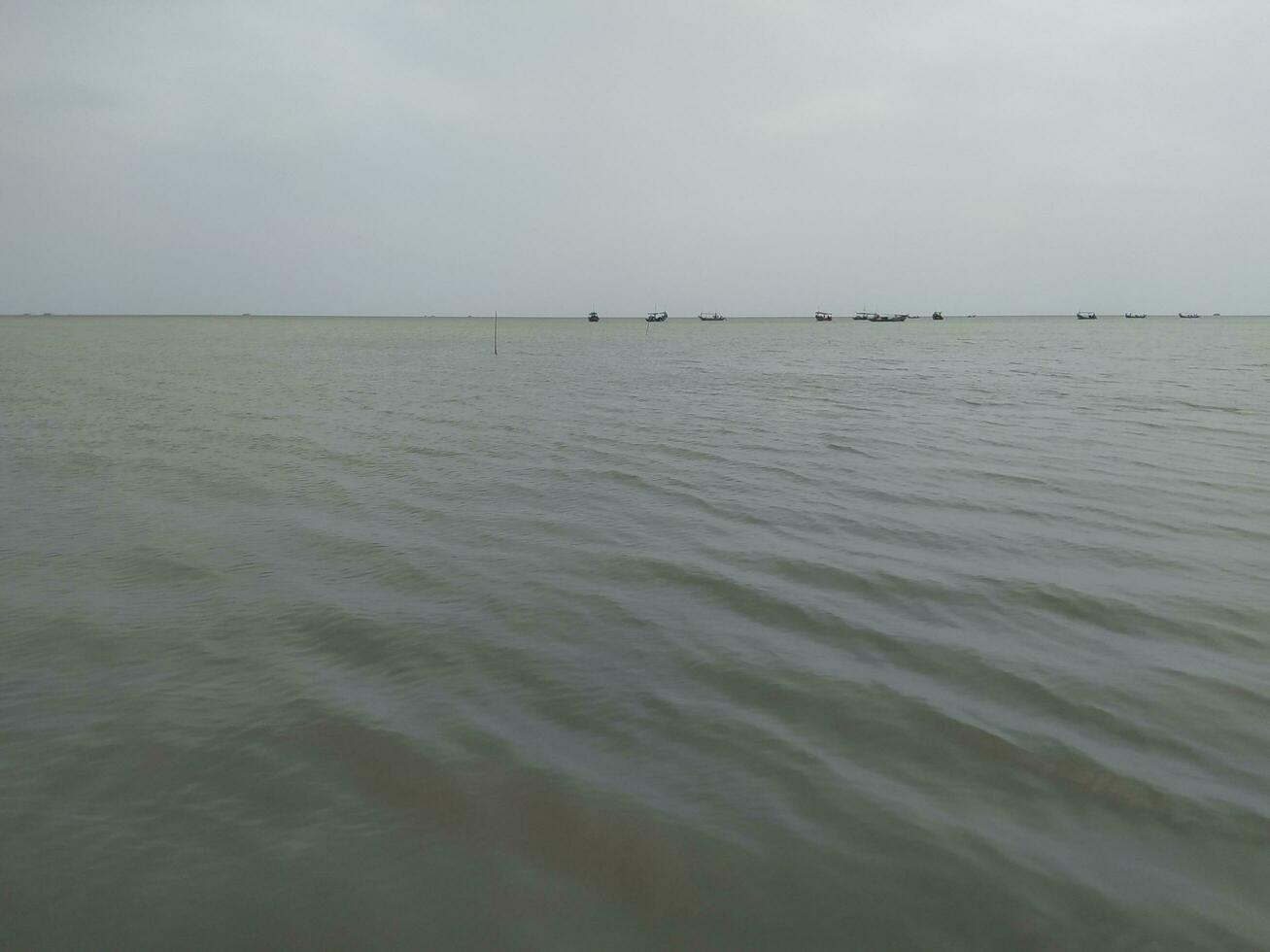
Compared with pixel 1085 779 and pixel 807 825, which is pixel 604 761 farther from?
pixel 1085 779

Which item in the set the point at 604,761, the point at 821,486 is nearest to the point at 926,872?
the point at 604,761

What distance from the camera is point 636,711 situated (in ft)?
18.0

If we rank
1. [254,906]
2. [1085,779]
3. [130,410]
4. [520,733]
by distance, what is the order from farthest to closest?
1. [130,410]
2. [520,733]
3. [1085,779]
4. [254,906]

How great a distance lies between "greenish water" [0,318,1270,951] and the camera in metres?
3.68

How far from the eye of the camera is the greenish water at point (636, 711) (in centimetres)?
368

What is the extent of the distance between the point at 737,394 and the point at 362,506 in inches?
778

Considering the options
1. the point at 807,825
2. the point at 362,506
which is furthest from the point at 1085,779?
the point at 362,506

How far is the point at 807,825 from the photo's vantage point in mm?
4238

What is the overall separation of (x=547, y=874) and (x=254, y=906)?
1.43m

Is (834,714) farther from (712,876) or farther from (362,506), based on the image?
(362,506)

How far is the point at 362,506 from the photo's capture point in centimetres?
1165

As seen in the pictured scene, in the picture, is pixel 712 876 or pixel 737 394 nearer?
pixel 712 876

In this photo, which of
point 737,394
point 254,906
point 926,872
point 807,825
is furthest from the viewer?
point 737,394

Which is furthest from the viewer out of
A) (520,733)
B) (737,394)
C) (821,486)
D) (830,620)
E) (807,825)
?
(737,394)
